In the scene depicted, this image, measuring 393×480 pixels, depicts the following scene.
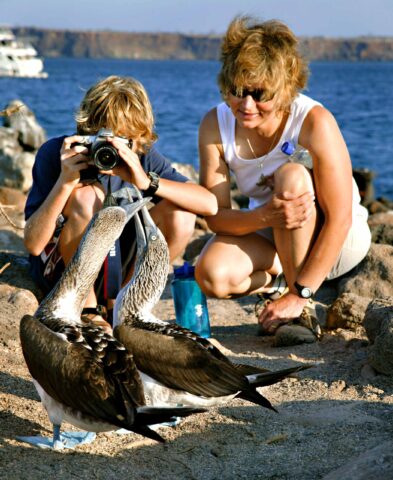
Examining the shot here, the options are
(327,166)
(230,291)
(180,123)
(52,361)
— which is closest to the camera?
(52,361)

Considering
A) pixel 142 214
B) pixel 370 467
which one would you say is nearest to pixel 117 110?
pixel 142 214

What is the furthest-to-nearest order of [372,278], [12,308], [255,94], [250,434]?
[372,278] < [12,308] < [255,94] < [250,434]

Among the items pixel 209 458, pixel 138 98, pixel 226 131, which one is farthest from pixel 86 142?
pixel 209 458

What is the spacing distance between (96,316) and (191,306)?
711 millimetres

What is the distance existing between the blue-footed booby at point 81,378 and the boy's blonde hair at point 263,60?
1.92 meters

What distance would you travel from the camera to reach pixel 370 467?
342cm

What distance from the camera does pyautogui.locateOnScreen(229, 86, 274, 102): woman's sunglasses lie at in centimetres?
550

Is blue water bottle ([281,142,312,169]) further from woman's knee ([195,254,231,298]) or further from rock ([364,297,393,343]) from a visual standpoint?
rock ([364,297,393,343])

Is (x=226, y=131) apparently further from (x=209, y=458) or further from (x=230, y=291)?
(x=209, y=458)

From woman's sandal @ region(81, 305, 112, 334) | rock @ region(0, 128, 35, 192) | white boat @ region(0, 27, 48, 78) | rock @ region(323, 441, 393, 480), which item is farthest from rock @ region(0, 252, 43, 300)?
white boat @ region(0, 27, 48, 78)

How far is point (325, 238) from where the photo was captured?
581cm

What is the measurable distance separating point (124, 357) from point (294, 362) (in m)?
1.71

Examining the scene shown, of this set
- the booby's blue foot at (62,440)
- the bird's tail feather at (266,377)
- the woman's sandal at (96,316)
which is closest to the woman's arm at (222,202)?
the woman's sandal at (96,316)

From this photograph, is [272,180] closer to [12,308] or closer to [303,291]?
[303,291]
